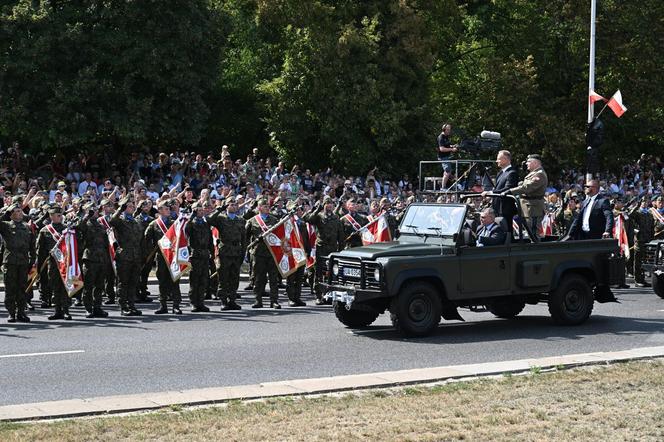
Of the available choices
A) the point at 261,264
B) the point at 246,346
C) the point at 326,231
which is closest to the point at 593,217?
the point at 326,231

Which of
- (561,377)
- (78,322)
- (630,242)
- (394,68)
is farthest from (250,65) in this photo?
(561,377)

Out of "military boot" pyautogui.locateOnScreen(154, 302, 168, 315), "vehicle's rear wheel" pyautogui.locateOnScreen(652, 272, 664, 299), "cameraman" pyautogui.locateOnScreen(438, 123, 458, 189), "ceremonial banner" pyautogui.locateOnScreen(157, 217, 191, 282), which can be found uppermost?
"cameraman" pyautogui.locateOnScreen(438, 123, 458, 189)

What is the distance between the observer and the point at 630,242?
79.8ft

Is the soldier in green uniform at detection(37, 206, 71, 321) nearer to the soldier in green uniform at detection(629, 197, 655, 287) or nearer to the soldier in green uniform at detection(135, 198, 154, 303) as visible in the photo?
the soldier in green uniform at detection(135, 198, 154, 303)

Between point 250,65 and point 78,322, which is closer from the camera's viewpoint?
point 78,322

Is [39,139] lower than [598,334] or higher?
higher

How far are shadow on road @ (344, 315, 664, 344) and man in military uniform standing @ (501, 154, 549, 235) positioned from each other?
150 centimetres

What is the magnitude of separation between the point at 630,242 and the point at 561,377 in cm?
1379

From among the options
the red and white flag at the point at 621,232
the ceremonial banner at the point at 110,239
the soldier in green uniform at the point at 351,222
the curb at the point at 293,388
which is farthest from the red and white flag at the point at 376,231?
the curb at the point at 293,388

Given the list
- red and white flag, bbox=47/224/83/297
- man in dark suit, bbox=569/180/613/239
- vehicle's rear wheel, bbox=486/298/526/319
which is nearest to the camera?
vehicle's rear wheel, bbox=486/298/526/319

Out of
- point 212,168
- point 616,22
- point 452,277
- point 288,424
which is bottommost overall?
point 288,424

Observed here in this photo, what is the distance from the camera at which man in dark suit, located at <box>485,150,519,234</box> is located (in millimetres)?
15750

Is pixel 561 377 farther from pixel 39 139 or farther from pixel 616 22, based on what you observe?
pixel 616 22

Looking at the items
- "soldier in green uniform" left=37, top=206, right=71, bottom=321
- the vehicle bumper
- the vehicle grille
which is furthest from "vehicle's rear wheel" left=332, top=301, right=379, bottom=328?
"soldier in green uniform" left=37, top=206, right=71, bottom=321
